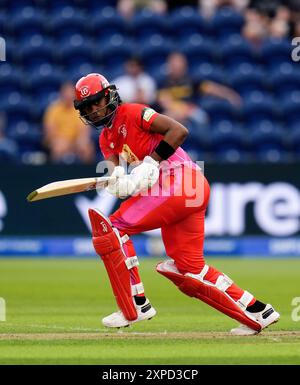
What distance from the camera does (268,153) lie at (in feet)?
48.5

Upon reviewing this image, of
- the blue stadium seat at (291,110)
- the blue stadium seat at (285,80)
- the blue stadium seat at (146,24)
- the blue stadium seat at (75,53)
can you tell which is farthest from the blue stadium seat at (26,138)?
the blue stadium seat at (285,80)

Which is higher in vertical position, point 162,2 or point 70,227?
point 162,2

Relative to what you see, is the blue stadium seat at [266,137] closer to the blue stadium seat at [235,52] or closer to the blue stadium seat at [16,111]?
A: the blue stadium seat at [235,52]

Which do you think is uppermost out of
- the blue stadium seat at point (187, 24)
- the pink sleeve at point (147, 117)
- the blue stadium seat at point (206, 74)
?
the blue stadium seat at point (187, 24)

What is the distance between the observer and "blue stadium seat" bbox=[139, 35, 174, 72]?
51.3ft

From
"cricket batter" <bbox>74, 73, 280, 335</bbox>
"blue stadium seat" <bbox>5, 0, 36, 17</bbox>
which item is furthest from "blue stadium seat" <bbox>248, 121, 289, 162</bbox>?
"cricket batter" <bbox>74, 73, 280, 335</bbox>

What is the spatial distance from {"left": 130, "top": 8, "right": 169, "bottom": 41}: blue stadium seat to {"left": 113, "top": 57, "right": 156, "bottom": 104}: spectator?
5.80ft

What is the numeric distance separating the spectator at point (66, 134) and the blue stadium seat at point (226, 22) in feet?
11.0

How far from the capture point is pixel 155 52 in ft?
51.5

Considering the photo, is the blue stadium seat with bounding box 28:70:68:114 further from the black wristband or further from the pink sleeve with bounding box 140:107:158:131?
the black wristband

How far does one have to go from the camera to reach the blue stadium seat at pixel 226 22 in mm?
16234

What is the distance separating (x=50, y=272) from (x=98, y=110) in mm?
5330
